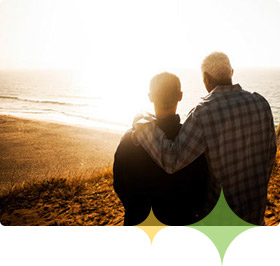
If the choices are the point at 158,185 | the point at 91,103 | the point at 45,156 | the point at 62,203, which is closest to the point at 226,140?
the point at 158,185

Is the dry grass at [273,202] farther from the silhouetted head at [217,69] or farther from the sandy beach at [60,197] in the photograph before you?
the silhouetted head at [217,69]

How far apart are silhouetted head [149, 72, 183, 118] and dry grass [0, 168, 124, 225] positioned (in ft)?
5.74

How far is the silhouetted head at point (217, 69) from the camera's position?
151 centimetres

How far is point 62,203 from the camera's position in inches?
121

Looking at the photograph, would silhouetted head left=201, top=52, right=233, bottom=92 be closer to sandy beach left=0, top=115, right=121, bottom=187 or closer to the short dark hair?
the short dark hair

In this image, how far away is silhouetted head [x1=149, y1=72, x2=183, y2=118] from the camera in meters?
1.49

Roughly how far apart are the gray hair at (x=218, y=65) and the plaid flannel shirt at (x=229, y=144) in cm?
9

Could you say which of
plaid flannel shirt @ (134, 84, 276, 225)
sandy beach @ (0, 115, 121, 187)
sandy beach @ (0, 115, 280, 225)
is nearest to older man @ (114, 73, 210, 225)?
plaid flannel shirt @ (134, 84, 276, 225)

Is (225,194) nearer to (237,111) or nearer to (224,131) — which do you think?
(224,131)

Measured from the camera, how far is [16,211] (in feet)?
9.32

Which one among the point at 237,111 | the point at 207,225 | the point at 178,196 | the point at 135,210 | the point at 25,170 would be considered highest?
the point at 237,111

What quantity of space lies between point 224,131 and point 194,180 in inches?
17.2

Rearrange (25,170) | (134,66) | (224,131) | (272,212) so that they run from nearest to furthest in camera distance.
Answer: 1. (224,131)
2. (272,212)
3. (25,170)
4. (134,66)

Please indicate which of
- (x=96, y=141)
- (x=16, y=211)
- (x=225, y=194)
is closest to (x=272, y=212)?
A: (x=225, y=194)
